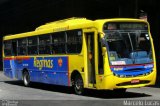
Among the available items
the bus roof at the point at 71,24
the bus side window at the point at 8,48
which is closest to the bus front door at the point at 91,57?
the bus roof at the point at 71,24

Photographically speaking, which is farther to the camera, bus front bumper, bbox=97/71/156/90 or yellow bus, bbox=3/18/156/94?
yellow bus, bbox=3/18/156/94

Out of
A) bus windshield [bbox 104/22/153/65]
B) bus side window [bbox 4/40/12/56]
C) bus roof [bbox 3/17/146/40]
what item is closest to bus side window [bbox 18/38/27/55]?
bus roof [bbox 3/17/146/40]

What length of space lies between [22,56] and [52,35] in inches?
181

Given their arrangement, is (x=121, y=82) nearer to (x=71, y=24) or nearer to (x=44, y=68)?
(x=71, y=24)

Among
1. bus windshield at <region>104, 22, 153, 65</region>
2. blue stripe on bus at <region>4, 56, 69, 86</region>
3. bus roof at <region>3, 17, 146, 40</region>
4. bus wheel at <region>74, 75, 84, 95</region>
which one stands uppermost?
bus roof at <region>3, 17, 146, 40</region>

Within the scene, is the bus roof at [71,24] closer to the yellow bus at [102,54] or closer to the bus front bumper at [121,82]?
the yellow bus at [102,54]

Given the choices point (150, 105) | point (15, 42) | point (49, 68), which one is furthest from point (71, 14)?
point (150, 105)

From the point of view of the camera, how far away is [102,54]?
1652 centimetres

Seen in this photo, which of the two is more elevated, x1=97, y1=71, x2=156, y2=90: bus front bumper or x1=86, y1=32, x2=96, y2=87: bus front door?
x1=86, y1=32, x2=96, y2=87: bus front door

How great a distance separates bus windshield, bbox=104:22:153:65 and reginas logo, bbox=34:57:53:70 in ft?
15.7

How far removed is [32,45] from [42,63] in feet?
5.45

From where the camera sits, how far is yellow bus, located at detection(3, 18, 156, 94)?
16438mm

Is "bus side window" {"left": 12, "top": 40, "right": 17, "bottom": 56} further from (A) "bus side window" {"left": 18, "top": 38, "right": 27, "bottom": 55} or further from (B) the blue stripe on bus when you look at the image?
(A) "bus side window" {"left": 18, "top": 38, "right": 27, "bottom": 55}

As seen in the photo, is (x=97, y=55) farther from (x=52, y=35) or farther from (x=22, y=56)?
(x=22, y=56)
